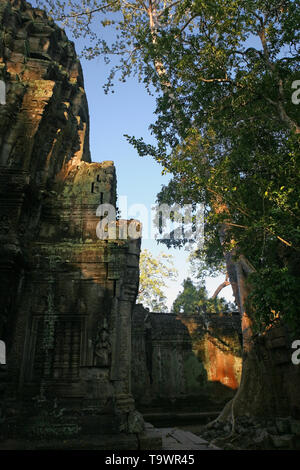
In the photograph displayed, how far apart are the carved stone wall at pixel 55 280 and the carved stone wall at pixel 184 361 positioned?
8318mm

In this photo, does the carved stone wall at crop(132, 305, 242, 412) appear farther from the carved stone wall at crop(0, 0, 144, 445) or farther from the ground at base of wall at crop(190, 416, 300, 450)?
the carved stone wall at crop(0, 0, 144, 445)

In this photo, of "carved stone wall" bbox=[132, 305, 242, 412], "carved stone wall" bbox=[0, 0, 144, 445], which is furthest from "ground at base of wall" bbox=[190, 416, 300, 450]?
"carved stone wall" bbox=[132, 305, 242, 412]

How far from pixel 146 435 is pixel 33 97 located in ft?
27.5

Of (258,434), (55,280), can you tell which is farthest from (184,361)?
(55,280)

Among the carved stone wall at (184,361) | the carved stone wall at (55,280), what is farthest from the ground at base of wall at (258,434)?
the carved stone wall at (184,361)

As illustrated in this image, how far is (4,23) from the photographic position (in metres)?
10.0

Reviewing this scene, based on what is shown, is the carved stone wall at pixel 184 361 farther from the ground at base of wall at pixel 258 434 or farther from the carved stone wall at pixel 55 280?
the carved stone wall at pixel 55 280

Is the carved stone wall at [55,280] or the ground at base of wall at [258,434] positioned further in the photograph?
the ground at base of wall at [258,434]

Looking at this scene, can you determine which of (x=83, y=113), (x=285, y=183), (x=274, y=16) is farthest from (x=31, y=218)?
(x=274, y=16)

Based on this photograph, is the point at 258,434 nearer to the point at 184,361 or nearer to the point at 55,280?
the point at 55,280

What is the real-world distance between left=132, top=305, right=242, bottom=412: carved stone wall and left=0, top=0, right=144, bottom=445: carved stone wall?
27.3 feet

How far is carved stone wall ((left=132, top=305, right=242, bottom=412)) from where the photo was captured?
14.1 meters

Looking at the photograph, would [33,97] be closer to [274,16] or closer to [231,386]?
[274,16]

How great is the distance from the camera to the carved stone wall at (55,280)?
19.3 feet
